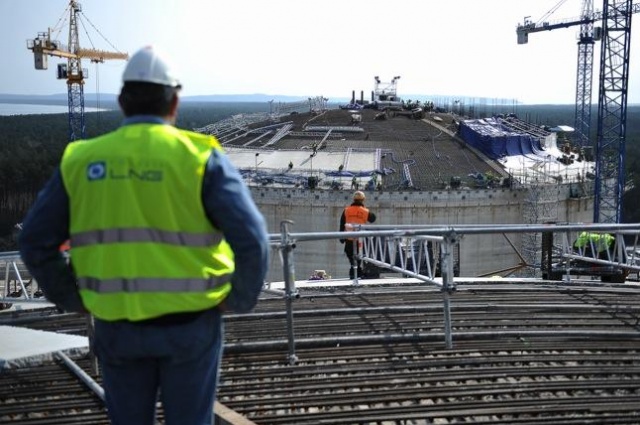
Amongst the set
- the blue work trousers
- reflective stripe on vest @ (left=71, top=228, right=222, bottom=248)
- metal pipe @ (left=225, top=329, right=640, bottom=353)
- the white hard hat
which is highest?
the white hard hat

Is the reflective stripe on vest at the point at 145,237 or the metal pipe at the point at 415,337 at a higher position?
the reflective stripe on vest at the point at 145,237

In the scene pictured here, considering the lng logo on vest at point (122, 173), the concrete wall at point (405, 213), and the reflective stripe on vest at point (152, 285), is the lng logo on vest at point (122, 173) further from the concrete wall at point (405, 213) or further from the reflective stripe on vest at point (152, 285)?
the concrete wall at point (405, 213)

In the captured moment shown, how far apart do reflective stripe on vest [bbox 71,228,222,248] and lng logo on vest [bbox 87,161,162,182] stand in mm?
211

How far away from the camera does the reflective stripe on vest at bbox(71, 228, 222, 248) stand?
2.80m

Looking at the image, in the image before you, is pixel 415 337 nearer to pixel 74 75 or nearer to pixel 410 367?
pixel 410 367

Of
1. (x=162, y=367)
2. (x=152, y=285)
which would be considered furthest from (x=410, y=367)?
(x=152, y=285)

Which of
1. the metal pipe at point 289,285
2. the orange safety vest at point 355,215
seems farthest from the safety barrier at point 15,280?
the orange safety vest at point 355,215

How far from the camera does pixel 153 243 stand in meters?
2.80

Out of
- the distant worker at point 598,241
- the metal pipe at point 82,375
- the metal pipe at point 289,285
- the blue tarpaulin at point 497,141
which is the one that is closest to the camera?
the metal pipe at point 82,375

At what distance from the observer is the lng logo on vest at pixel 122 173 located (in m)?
2.77

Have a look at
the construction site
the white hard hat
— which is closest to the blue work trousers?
the white hard hat

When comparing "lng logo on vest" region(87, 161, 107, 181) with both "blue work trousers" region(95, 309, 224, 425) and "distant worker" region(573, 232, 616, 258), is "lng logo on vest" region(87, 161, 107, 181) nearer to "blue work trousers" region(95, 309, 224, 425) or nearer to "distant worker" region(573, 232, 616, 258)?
"blue work trousers" region(95, 309, 224, 425)

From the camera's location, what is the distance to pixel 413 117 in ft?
148

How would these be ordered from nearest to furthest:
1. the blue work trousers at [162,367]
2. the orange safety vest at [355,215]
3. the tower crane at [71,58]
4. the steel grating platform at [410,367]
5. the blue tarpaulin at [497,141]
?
the blue work trousers at [162,367] < the steel grating platform at [410,367] < the orange safety vest at [355,215] < the blue tarpaulin at [497,141] < the tower crane at [71,58]
